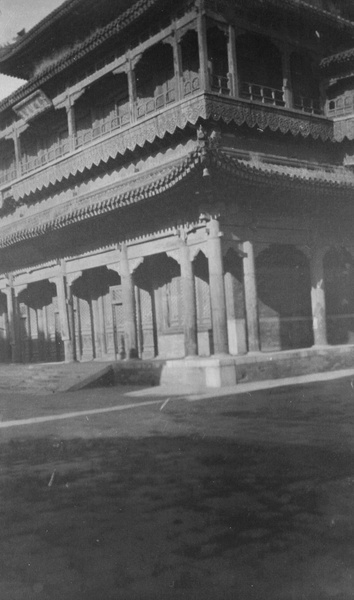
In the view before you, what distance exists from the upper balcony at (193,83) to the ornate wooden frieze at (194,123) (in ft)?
0.25

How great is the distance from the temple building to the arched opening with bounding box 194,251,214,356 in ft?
0.17

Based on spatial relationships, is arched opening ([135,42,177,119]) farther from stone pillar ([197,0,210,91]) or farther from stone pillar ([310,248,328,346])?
stone pillar ([310,248,328,346])

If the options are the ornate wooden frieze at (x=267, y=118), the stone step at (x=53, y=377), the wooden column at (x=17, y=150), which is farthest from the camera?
the wooden column at (x=17, y=150)

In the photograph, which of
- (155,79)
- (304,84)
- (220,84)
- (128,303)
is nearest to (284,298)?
(128,303)

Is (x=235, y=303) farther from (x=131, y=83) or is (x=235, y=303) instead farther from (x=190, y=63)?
(x=131, y=83)

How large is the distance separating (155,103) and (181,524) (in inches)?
560

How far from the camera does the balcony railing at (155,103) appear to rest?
52.8 feet

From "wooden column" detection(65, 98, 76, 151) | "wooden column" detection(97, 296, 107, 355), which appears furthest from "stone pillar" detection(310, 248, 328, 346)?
"wooden column" detection(65, 98, 76, 151)

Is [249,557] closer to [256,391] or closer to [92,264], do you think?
[256,391]

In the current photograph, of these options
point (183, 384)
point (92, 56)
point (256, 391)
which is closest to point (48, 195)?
point (92, 56)

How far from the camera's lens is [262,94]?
1619cm

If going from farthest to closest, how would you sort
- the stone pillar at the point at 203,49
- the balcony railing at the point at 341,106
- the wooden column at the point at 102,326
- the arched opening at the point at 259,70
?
1. the wooden column at the point at 102,326
2. the balcony railing at the point at 341,106
3. the arched opening at the point at 259,70
4. the stone pillar at the point at 203,49

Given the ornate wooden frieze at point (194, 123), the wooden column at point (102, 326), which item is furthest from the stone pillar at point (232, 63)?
the wooden column at point (102, 326)

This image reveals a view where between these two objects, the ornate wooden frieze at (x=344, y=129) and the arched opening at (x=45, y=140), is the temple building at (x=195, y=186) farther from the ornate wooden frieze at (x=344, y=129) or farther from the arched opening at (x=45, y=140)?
the arched opening at (x=45, y=140)
